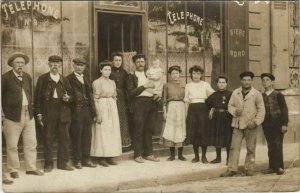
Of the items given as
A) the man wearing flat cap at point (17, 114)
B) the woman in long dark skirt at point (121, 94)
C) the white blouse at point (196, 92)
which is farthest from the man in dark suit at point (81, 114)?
the white blouse at point (196, 92)

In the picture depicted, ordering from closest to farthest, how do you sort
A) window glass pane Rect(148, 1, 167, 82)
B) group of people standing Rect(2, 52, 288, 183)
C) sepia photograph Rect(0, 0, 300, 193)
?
sepia photograph Rect(0, 0, 300, 193) < group of people standing Rect(2, 52, 288, 183) < window glass pane Rect(148, 1, 167, 82)

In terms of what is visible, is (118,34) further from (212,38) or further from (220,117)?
(220,117)

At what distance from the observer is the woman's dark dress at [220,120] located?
699cm

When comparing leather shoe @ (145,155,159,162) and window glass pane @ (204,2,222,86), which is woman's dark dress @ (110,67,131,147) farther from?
window glass pane @ (204,2,222,86)

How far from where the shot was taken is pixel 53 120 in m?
6.12

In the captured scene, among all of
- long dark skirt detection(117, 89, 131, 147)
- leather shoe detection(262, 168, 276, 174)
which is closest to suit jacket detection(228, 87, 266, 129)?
leather shoe detection(262, 168, 276, 174)

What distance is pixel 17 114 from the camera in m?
5.78

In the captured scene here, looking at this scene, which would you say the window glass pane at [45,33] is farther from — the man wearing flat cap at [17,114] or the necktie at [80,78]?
the necktie at [80,78]

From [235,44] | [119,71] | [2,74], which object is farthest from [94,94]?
[235,44]

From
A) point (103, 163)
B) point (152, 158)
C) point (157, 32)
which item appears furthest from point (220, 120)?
point (103, 163)

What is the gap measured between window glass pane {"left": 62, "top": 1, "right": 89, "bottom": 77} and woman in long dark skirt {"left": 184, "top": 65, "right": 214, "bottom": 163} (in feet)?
4.93

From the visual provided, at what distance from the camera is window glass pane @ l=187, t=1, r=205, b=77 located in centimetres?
735

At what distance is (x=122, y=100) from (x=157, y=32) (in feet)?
3.84

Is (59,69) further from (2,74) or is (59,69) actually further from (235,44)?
(235,44)
